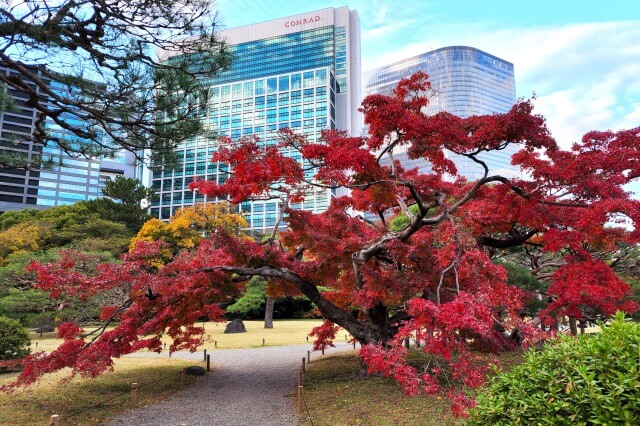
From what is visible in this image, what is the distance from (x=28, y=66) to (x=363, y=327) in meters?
7.19

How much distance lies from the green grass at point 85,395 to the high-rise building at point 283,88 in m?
56.7

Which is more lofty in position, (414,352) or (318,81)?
(318,81)

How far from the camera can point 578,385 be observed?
7.53 ft

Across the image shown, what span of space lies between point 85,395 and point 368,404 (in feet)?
18.8

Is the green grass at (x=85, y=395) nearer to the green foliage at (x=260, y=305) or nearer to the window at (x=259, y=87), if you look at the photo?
the green foliage at (x=260, y=305)

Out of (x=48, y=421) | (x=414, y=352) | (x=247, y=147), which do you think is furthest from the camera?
(x=414, y=352)

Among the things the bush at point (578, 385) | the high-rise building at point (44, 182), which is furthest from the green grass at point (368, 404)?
the high-rise building at point (44, 182)

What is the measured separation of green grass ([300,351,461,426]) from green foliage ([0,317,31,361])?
25.3 ft

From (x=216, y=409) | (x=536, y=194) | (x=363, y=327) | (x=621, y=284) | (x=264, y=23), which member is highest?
(x=264, y=23)

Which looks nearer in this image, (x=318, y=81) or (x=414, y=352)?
(x=414, y=352)

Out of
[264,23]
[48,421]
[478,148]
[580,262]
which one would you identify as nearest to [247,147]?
[478,148]

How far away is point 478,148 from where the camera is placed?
711 cm

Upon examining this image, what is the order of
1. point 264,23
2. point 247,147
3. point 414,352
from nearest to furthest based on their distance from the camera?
point 247,147
point 414,352
point 264,23

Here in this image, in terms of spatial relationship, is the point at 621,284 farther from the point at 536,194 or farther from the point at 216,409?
the point at 216,409
